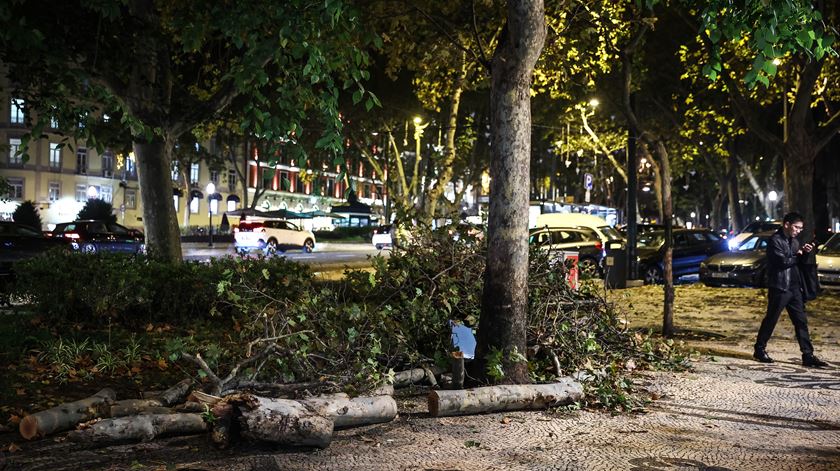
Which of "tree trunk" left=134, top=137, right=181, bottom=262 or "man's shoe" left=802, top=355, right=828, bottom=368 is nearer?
"man's shoe" left=802, top=355, right=828, bottom=368

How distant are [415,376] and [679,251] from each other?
17.4 m

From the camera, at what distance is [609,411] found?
7.36 m

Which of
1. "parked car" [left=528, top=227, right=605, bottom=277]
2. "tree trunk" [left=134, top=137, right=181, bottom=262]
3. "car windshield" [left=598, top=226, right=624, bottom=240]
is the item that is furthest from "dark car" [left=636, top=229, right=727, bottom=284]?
"tree trunk" [left=134, top=137, right=181, bottom=262]

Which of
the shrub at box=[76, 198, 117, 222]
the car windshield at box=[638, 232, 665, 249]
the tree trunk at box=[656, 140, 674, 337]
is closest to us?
the tree trunk at box=[656, 140, 674, 337]

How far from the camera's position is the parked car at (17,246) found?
15438 mm

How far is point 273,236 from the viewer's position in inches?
1588

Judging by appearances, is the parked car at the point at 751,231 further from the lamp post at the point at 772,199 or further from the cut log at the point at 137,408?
the cut log at the point at 137,408

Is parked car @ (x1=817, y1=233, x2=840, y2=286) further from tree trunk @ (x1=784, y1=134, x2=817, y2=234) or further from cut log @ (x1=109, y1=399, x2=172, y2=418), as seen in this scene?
cut log @ (x1=109, y1=399, x2=172, y2=418)

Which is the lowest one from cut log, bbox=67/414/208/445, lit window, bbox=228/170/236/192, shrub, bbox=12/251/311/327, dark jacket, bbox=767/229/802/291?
cut log, bbox=67/414/208/445

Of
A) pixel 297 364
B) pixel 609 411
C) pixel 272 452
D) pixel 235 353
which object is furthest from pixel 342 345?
pixel 609 411

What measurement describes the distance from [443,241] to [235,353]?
2.84 m

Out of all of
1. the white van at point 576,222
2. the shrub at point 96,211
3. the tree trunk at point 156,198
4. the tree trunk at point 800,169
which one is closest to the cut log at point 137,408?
the tree trunk at point 156,198

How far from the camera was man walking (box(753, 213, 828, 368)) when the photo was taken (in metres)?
9.67

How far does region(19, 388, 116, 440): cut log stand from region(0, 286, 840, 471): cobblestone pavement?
0.35 feet
